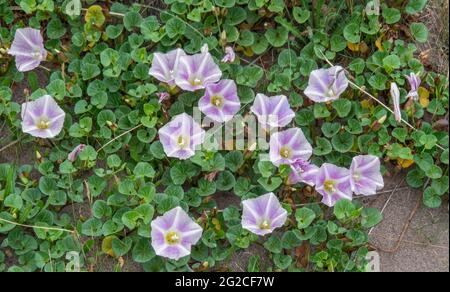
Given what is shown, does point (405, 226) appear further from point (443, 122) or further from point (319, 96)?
point (319, 96)

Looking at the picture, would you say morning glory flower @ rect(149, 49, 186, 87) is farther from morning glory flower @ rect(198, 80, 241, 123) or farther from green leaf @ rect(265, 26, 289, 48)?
green leaf @ rect(265, 26, 289, 48)

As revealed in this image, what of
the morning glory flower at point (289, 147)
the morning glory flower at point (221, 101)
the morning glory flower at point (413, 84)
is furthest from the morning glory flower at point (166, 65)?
the morning glory flower at point (413, 84)

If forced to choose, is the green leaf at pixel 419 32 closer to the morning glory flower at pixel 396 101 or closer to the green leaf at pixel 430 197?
the morning glory flower at pixel 396 101

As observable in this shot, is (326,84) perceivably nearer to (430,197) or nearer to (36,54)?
(430,197)

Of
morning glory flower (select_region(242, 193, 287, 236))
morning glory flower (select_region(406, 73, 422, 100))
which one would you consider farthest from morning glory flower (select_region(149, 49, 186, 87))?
morning glory flower (select_region(406, 73, 422, 100))

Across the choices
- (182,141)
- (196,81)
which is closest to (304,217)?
(182,141)
